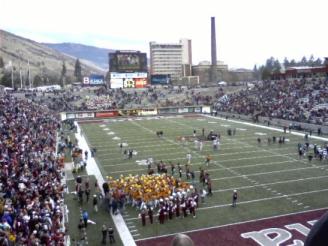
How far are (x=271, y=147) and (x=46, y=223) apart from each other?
76.1 feet

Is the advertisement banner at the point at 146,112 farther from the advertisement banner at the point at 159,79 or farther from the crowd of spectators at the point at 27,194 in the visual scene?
the crowd of spectators at the point at 27,194

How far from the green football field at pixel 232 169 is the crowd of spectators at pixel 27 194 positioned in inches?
131

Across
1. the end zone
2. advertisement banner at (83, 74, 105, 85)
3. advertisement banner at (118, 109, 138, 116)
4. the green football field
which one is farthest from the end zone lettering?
advertisement banner at (83, 74, 105, 85)

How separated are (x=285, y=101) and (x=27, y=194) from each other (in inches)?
1760

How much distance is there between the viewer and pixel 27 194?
14500 millimetres

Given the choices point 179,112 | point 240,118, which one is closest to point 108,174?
point 240,118

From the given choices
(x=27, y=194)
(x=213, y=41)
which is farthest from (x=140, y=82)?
(x=27, y=194)

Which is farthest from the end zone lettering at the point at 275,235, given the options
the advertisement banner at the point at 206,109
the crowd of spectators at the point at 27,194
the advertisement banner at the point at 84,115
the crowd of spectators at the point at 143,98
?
the crowd of spectators at the point at 143,98

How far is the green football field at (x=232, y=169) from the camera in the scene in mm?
17094

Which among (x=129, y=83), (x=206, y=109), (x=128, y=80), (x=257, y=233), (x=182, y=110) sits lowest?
(x=257, y=233)

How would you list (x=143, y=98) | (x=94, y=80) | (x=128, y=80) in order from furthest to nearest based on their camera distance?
(x=94, y=80)
(x=128, y=80)
(x=143, y=98)

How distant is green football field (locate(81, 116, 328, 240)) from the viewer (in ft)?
56.1

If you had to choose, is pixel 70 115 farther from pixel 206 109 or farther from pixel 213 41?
pixel 213 41

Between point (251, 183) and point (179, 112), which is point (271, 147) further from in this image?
point (179, 112)
